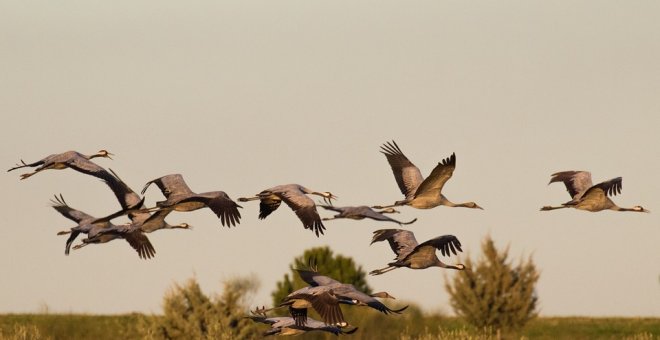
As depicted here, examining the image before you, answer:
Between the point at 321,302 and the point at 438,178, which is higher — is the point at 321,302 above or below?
below

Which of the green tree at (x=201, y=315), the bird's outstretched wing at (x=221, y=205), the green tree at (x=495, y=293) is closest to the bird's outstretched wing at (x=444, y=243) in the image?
the bird's outstretched wing at (x=221, y=205)

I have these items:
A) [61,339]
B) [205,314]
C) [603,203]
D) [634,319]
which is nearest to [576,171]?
[603,203]

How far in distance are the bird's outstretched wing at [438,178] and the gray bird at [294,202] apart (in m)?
1.76

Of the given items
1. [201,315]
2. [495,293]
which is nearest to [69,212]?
[201,315]

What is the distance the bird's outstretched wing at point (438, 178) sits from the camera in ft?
61.3

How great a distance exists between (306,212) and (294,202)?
32 cm

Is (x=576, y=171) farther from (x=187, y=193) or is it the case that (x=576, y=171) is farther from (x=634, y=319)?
(x=634, y=319)

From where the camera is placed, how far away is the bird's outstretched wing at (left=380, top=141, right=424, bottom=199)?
2147cm

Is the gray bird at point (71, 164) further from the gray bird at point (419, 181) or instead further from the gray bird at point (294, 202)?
the gray bird at point (419, 181)

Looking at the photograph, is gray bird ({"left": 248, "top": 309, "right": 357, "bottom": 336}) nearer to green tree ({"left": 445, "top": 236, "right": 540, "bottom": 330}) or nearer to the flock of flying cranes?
the flock of flying cranes

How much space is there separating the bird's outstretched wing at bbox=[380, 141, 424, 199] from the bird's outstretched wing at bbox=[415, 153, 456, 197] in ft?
4.43

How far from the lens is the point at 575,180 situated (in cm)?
2320

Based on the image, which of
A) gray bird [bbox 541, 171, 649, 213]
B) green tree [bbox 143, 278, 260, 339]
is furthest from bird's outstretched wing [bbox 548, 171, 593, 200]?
green tree [bbox 143, 278, 260, 339]

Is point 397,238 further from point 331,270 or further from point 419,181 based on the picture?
point 331,270
